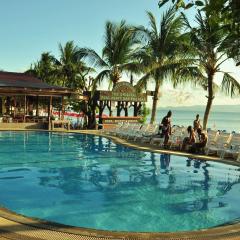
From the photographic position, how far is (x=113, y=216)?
8008 millimetres

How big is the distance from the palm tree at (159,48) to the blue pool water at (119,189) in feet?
26.4

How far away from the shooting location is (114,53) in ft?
92.4

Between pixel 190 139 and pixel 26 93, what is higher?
pixel 26 93

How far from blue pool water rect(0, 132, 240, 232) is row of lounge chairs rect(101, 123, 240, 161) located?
1.15 metres

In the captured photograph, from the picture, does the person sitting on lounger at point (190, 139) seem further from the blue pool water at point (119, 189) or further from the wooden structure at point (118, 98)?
the wooden structure at point (118, 98)

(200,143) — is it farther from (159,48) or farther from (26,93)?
(26,93)

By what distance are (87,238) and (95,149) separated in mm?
12462

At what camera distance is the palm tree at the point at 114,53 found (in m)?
28.1

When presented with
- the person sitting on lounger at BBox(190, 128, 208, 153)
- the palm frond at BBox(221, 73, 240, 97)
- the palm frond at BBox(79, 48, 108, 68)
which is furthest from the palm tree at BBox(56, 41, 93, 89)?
the person sitting on lounger at BBox(190, 128, 208, 153)

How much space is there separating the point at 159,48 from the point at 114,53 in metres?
4.23

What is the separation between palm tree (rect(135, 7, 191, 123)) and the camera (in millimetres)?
23656

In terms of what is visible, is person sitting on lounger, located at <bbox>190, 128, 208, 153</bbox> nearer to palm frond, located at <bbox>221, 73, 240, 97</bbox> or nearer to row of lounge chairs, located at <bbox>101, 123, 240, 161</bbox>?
row of lounge chairs, located at <bbox>101, 123, 240, 161</bbox>

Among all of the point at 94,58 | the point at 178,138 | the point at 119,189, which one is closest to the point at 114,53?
the point at 94,58

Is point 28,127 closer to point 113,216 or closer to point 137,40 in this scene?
point 137,40
